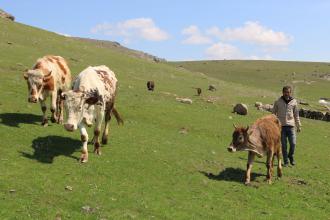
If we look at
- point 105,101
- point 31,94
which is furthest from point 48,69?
point 105,101

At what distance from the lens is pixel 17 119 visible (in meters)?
19.8

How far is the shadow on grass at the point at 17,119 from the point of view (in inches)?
742

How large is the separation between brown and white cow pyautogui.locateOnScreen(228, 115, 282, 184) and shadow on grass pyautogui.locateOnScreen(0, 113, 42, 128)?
9052mm

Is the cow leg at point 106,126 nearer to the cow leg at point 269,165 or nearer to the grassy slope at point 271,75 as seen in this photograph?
the cow leg at point 269,165

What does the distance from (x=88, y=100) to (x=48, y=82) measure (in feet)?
15.1

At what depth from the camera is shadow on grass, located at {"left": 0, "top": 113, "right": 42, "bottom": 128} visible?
18.9 m

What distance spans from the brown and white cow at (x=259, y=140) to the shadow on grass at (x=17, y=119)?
9.05 metres

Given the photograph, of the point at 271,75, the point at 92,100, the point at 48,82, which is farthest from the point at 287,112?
the point at 271,75

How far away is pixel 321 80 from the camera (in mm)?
104000

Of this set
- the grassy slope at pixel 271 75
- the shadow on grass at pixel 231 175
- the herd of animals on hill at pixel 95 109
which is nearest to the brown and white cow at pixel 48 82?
the herd of animals on hill at pixel 95 109

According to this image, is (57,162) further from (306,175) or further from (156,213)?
(306,175)

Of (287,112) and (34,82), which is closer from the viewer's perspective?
(34,82)

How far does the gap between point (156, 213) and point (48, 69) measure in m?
9.25

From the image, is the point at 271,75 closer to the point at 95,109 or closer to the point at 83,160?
the point at 95,109
